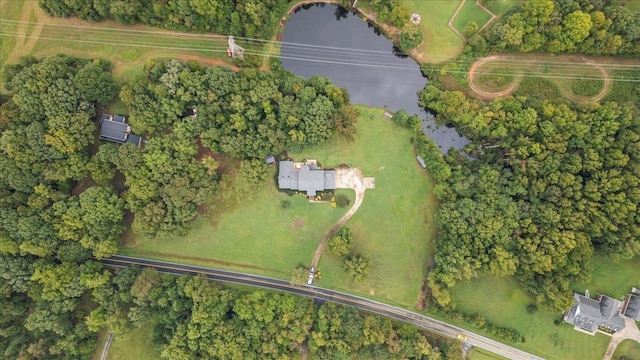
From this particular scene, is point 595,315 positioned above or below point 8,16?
below

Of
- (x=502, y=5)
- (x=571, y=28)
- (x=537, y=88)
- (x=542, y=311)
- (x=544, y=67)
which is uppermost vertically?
(x=502, y=5)

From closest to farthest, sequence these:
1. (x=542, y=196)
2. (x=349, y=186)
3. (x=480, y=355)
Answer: (x=542, y=196), (x=480, y=355), (x=349, y=186)

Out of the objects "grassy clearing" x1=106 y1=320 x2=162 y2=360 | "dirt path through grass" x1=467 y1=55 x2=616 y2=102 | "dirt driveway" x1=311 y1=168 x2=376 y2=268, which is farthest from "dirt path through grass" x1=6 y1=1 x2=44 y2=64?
"dirt path through grass" x1=467 y1=55 x2=616 y2=102

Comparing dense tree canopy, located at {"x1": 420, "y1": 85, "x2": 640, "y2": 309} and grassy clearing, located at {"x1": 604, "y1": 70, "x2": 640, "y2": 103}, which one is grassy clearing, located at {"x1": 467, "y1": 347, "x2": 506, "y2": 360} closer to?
dense tree canopy, located at {"x1": 420, "y1": 85, "x2": 640, "y2": 309}

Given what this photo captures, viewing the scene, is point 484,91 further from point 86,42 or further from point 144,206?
point 86,42

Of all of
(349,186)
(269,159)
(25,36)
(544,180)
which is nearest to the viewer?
(544,180)

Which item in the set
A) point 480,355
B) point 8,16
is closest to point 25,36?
point 8,16
